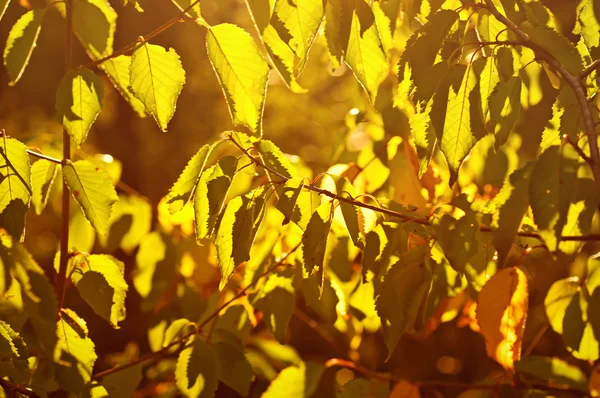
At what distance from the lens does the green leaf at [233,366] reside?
119 centimetres

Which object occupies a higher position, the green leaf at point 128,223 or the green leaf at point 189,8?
the green leaf at point 189,8

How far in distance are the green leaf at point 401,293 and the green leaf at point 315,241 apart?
101 mm

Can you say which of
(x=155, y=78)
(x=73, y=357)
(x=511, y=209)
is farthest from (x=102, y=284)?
(x=511, y=209)

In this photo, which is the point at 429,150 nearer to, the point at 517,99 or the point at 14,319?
the point at 517,99

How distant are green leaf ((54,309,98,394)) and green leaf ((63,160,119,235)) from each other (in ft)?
0.60

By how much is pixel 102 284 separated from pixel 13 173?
259 mm

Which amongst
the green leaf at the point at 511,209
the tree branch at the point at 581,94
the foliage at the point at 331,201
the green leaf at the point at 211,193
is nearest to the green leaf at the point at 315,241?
the foliage at the point at 331,201

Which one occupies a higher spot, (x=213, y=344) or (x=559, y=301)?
(x=559, y=301)

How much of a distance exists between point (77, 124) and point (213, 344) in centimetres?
46

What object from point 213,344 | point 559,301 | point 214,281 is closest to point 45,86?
point 214,281

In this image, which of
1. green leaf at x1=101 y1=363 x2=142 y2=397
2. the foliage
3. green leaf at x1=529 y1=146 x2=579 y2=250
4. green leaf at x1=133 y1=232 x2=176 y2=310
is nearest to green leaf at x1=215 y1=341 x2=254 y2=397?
the foliage

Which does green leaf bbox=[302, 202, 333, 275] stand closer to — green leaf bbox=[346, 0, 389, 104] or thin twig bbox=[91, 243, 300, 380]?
green leaf bbox=[346, 0, 389, 104]

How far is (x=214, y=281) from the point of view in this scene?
192cm

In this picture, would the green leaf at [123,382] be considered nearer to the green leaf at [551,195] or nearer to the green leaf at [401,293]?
the green leaf at [401,293]
